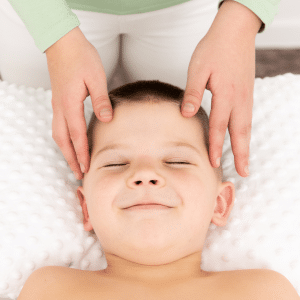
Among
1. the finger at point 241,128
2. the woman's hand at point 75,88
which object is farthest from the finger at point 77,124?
the finger at point 241,128

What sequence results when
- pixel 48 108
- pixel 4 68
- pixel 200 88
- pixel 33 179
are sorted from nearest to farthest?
pixel 200 88, pixel 33 179, pixel 48 108, pixel 4 68

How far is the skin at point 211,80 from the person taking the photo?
684 millimetres

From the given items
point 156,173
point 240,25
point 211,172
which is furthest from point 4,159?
→ point 240,25

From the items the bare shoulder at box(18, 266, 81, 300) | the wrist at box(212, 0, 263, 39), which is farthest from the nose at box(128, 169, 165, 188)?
the wrist at box(212, 0, 263, 39)

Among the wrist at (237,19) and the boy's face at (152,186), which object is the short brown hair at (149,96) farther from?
the wrist at (237,19)

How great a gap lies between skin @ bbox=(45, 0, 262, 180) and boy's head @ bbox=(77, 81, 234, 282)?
60mm

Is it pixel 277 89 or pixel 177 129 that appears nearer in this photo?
pixel 177 129

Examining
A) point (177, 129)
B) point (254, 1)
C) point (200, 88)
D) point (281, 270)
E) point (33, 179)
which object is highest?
point (254, 1)

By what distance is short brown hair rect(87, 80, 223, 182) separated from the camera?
32.2 inches

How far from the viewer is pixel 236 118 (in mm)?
703

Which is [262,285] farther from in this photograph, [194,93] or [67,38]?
[67,38]

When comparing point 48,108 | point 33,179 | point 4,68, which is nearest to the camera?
point 33,179

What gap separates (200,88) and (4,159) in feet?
1.68

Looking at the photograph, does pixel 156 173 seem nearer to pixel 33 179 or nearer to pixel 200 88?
pixel 200 88
